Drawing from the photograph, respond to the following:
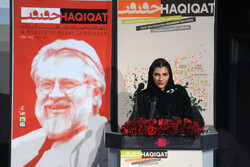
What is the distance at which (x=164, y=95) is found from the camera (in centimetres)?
410

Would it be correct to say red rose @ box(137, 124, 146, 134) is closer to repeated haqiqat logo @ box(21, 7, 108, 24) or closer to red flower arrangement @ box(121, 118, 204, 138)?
red flower arrangement @ box(121, 118, 204, 138)

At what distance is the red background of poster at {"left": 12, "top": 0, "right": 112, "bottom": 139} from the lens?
434 cm

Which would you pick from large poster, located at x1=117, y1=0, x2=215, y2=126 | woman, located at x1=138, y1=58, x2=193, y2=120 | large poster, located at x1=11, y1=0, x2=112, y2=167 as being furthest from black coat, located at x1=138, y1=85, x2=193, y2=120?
large poster, located at x1=11, y1=0, x2=112, y2=167

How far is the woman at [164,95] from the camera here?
159 inches

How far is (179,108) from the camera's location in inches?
161

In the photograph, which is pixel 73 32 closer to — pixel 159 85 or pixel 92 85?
pixel 92 85

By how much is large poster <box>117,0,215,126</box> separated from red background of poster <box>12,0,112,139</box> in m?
0.22

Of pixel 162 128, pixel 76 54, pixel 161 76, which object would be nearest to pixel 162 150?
pixel 162 128

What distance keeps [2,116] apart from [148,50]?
2042mm

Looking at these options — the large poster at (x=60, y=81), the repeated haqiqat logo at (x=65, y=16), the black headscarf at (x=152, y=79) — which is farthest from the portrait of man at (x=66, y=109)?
the black headscarf at (x=152, y=79)

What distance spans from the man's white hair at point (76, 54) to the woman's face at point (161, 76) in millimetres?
713

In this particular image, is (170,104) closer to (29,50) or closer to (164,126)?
(164,126)

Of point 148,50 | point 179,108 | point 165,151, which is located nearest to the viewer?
point 165,151

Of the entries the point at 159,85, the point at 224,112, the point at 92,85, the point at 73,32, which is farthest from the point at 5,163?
the point at 224,112
